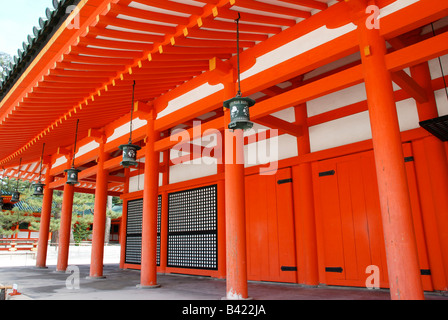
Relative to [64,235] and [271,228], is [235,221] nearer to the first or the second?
[271,228]

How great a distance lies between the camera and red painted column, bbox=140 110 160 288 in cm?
584

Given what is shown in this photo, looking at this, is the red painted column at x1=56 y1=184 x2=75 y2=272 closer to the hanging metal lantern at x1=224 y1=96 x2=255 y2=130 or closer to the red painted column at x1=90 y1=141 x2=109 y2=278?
the red painted column at x1=90 y1=141 x2=109 y2=278

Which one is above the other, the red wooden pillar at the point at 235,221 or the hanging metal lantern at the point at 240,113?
the hanging metal lantern at the point at 240,113

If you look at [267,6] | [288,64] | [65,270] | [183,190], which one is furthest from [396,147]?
[65,270]

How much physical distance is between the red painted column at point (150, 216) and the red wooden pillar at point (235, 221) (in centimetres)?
204

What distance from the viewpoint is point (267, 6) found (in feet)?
12.8

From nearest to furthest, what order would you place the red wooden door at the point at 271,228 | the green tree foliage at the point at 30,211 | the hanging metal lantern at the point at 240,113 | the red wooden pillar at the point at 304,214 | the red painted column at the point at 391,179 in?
the red painted column at the point at 391,179, the hanging metal lantern at the point at 240,113, the red wooden pillar at the point at 304,214, the red wooden door at the point at 271,228, the green tree foliage at the point at 30,211

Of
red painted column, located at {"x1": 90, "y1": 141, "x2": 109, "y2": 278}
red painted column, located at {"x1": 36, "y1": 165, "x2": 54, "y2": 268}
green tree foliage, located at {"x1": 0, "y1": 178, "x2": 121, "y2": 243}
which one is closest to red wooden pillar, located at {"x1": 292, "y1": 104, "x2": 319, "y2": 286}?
red painted column, located at {"x1": 90, "y1": 141, "x2": 109, "y2": 278}

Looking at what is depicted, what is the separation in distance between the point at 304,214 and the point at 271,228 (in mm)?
891

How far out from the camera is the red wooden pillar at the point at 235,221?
429 centimetres

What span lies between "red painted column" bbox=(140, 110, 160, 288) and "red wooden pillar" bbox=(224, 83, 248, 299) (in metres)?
2.04

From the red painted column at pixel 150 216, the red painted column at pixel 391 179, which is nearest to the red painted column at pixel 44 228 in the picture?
the red painted column at pixel 150 216

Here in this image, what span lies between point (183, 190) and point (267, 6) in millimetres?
5711

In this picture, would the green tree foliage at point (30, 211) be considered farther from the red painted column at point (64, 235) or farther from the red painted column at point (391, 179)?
the red painted column at point (391, 179)
